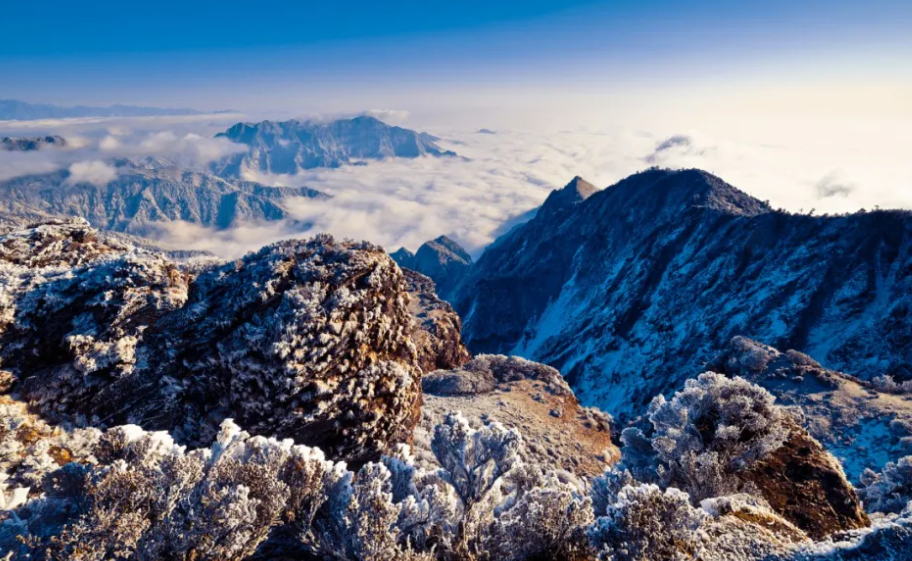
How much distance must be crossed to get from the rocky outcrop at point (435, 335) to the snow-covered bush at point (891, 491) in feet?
98.7

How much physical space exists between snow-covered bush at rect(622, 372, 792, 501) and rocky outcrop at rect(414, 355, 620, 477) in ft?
33.6

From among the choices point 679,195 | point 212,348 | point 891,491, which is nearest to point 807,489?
point 891,491

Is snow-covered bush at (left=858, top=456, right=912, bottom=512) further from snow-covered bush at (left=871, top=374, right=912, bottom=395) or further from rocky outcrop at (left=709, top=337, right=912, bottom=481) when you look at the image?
snow-covered bush at (left=871, top=374, right=912, bottom=395)

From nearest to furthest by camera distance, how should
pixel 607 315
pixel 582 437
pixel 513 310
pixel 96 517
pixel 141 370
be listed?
pixel 96 517, pixel 141 370, pixel 582 437, pixel 607 315, pixel 513 310

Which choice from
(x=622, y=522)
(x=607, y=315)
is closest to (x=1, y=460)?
(x=622, y=522)

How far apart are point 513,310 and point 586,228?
31366 mm

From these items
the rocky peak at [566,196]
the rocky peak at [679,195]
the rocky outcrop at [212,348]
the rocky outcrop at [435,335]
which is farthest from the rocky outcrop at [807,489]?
the rocky peak at [566,196]

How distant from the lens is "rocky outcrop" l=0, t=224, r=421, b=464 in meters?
15.4

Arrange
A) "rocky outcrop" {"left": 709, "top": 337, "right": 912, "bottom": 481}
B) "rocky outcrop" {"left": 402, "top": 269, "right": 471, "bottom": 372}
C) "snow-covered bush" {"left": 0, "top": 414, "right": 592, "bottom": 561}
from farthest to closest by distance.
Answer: "rocky outcrop" {"left": 402, "top": 269, "right": 471, "bottom": 372}
"rocky outcrop" {"left": 709, "top": 337, "right": 912, "bottom": 481}
"snow-covered bush" {"left": 0, "top": 414, "right": 592, "bottom": 561}

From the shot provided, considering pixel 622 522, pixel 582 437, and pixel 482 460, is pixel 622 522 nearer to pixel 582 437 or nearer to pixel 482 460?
pixel 482 460

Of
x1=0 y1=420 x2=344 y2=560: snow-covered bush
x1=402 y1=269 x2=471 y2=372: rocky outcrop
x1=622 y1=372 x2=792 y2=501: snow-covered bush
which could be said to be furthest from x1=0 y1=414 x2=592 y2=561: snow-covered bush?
x1=402 y1=269 x2=471 y2=372: rocky outcrop

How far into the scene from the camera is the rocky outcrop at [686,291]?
6644 centimetres

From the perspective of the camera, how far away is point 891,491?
21547 mm

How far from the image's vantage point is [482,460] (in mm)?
11930
